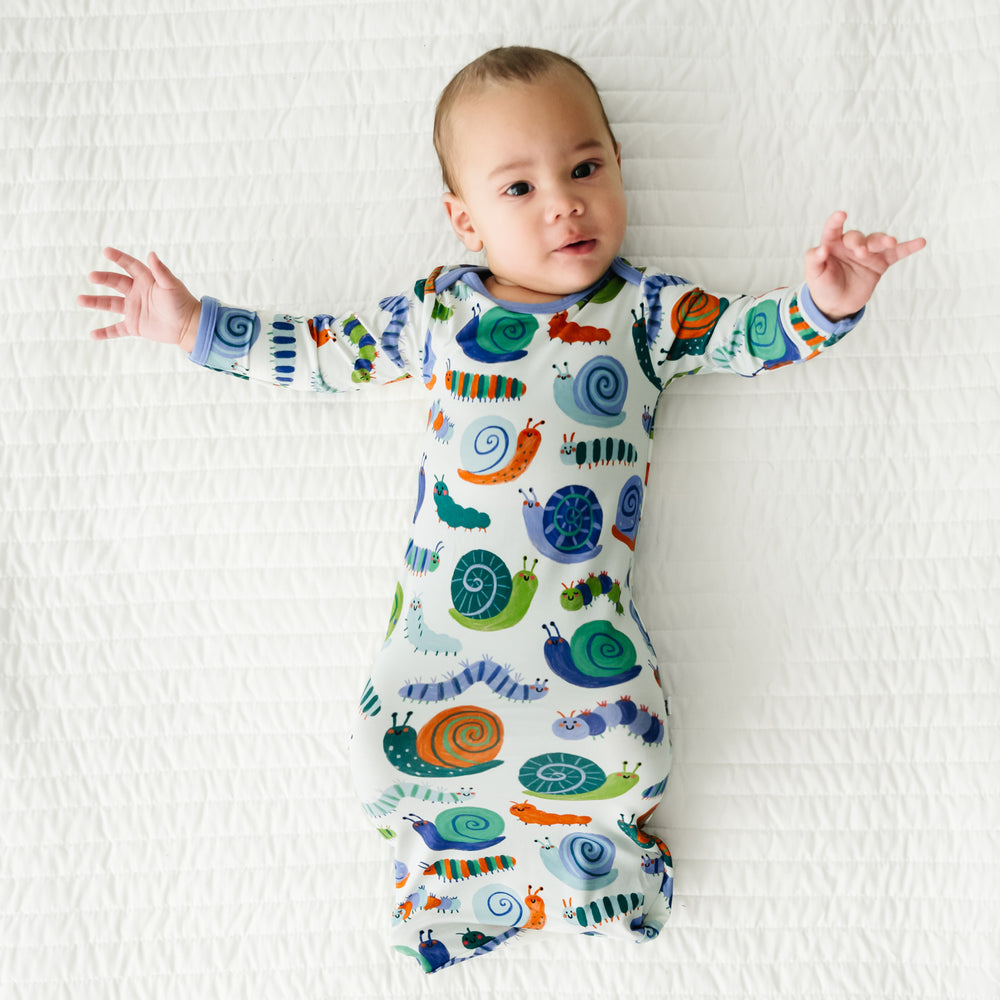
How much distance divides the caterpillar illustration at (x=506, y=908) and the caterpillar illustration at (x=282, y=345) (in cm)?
63

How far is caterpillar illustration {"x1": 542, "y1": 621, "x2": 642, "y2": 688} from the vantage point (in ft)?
3.14

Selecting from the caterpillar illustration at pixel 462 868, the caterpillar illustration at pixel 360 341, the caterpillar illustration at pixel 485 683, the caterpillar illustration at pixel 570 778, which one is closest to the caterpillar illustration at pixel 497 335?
the caterpillar illustration at pixel 360 341

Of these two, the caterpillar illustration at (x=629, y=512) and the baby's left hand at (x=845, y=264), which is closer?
the baby's left hand at (x=845, y=264)

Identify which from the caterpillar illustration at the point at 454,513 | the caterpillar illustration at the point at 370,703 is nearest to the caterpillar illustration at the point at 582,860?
the caterpillar illustration at the point at 370,703

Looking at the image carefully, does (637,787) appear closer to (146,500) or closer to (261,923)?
(261,923)

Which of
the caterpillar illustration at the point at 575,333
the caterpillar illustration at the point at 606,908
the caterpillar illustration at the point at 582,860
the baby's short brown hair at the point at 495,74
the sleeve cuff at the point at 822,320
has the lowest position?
the caterpillar illustration at the point at 606,908

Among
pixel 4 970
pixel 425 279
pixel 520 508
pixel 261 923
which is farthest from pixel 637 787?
pixel 4 970

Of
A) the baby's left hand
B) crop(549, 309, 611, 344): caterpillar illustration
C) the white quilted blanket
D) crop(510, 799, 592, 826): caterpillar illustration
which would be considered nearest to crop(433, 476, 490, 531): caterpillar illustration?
the white quilted blanket

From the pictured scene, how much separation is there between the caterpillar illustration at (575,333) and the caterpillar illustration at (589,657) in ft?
1.02

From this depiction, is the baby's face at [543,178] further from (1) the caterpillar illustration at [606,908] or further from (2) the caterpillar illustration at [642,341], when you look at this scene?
(1) the caterpillar illustration at [606,908]

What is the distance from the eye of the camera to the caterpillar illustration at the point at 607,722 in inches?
37.2

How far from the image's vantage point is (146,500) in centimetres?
111

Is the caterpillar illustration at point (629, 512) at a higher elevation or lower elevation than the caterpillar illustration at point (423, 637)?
higher

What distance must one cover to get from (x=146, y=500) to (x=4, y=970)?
1.93 ft
